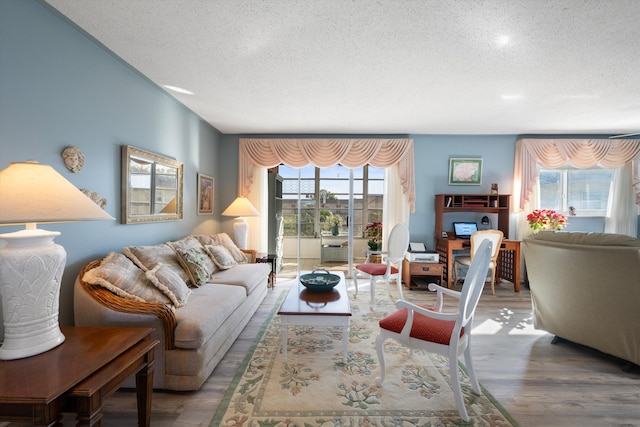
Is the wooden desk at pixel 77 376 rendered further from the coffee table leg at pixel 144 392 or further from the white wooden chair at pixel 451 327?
the white wooden chair at pixel 451 327

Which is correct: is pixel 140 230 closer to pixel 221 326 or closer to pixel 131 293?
pixel 131 293

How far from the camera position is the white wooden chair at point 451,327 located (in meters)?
1.78

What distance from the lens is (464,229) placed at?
4867mm

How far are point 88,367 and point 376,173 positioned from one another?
15.6ft

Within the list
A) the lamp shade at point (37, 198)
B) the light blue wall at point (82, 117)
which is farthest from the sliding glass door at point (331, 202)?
the lamp shade at point (37, 198)

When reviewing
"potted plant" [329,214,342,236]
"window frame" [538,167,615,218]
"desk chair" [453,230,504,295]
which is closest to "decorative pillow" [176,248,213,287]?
"potted plant" [329,214,342,236]

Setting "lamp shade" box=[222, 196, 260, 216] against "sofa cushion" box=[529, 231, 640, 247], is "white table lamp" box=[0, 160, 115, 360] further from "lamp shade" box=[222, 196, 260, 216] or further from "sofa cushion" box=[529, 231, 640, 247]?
"sofa cushion" box=[529, 231, 640, 247]

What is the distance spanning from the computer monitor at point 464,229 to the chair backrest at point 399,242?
1166mm

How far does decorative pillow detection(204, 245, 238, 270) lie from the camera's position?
11.6 ft

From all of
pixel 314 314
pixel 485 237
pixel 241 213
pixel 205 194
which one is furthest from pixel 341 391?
pixel 205 194

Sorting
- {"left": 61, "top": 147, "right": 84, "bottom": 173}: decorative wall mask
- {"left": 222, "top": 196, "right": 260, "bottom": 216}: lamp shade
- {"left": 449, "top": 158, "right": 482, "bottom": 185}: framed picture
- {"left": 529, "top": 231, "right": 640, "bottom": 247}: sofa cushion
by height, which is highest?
{"left": 449, "top": 158, "right": 482, "bottom": 185}: framed picture

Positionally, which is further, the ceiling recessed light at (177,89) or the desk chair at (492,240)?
the desk chair at (492,240)

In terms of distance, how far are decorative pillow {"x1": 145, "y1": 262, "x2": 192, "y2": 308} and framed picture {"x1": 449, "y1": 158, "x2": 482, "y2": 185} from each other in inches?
176

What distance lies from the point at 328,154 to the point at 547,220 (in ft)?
12.0
